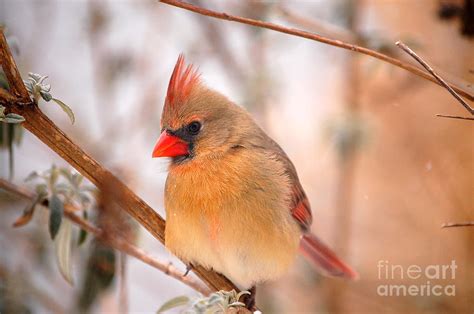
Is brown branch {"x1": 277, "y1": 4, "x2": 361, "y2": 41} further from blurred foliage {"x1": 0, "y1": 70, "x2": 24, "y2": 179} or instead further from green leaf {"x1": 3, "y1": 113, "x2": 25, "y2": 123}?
green leaf {"x1": 3, "y1": 113, "x2": 25, "y2": 123}

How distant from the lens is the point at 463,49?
1.68m

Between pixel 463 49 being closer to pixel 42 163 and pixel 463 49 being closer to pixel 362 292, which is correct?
pixel 362 292

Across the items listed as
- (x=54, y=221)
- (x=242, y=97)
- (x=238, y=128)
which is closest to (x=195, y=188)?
(x=238, y=128)

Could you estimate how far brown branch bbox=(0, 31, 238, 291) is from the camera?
43.9 inches

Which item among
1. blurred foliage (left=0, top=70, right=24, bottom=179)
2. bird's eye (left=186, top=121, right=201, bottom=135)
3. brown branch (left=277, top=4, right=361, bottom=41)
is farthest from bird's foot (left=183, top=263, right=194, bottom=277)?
brown branch (left=277, top=4, right=361, bottom=41)

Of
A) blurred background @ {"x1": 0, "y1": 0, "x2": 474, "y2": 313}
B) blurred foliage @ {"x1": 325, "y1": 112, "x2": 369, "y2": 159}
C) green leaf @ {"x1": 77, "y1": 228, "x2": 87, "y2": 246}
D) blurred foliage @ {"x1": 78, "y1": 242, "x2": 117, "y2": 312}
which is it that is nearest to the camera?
green leaf @ {"x1": 77, "y1": 228, "x2": 87, "y2": 246}

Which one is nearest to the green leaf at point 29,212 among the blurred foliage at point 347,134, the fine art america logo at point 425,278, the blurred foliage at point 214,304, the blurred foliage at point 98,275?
the blurred foliage at point 98,275

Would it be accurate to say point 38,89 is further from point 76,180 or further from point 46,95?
point 76,180

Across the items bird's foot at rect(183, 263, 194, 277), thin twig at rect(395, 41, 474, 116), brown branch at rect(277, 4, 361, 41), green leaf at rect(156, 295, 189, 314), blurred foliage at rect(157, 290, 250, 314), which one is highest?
brown branch at rect(277, 4, 361, 41)

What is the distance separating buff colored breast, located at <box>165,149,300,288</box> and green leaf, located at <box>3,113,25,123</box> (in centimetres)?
52

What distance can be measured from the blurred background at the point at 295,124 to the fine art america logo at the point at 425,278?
0.01 meters

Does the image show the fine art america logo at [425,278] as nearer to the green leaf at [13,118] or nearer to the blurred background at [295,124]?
the blurred background at [295,124]

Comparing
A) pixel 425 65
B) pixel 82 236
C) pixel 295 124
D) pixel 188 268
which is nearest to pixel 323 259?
pixel 188 268

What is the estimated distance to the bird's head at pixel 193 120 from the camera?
1509 mm
